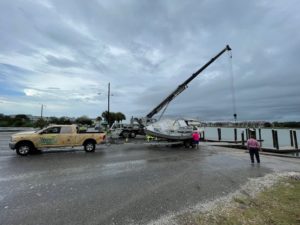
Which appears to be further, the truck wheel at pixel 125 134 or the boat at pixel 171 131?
the truck wheel at pixel 125 134

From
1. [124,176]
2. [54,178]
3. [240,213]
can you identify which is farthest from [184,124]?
[240,213]

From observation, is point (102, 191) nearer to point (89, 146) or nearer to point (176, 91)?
point (89, 146)

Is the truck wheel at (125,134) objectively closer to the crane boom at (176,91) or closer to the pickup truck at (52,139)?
the crane boom at (176,91)

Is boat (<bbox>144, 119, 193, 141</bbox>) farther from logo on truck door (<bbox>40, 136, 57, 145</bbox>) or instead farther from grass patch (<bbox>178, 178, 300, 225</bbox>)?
grass patch (<bbox>178, 178, 300, 225</bbox>)

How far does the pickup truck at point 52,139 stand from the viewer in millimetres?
13648

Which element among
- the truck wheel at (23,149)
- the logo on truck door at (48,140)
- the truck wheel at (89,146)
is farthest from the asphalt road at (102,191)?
the truck wheel at (89,146)

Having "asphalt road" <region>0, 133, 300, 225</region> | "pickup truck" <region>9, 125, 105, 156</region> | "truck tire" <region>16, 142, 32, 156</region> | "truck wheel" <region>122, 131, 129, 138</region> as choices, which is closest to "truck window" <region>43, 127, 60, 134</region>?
"pickup truck" <region>9, 125, 105, 156</region>

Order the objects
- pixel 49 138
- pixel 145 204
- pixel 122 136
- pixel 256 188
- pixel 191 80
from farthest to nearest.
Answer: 1. pixel 122 136
2. pixel 191 80
3. pixel 49 138
4. pixel 256 188
5. pixel 145 204

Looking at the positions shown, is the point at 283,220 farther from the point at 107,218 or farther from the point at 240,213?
the point at 107,218

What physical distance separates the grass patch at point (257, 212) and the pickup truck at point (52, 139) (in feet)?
39.1

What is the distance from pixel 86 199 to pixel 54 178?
2.82 m

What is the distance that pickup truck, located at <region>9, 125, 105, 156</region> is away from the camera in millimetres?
13648

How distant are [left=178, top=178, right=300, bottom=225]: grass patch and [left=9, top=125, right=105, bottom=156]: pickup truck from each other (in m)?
11.9

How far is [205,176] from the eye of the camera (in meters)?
8.78
